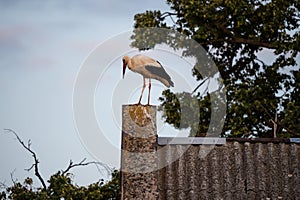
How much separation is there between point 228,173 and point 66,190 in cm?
546

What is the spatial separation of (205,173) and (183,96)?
27.0 feet

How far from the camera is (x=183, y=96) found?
1595 centimetres

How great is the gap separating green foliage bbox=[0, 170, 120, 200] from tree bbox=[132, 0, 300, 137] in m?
2.94

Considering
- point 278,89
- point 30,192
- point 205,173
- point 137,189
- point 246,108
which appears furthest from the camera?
point 278,89

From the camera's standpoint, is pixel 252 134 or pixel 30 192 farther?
pixel 252 134

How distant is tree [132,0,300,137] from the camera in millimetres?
15352

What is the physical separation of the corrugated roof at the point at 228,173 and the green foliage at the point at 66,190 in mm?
4859

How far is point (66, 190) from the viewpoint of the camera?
41.2ft

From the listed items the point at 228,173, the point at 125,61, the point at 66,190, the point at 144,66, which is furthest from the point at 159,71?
the point at 66,190

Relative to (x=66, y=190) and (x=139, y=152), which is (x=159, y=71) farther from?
(x=66, y=190)

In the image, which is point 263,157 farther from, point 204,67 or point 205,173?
point 204,67

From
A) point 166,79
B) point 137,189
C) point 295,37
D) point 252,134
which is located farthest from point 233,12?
point 137,189

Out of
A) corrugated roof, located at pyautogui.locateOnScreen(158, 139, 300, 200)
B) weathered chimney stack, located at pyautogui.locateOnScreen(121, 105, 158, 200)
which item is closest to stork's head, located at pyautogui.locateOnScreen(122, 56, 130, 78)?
weathered chimney stack, located at pyautogui.locateOnScreen(121, 105, 158, 200)

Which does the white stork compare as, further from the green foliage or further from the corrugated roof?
the green foliage
